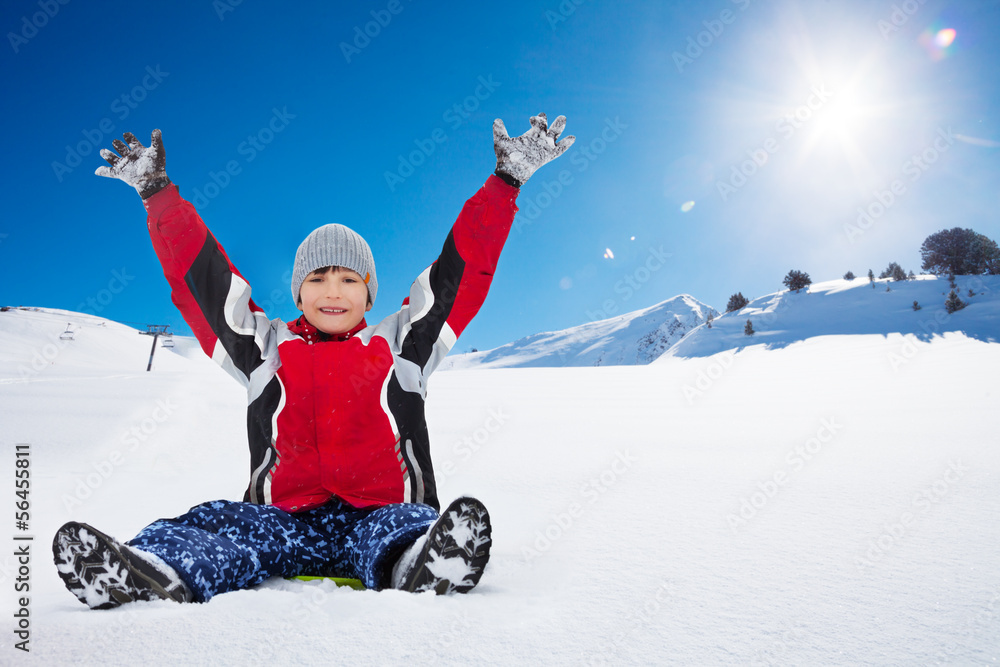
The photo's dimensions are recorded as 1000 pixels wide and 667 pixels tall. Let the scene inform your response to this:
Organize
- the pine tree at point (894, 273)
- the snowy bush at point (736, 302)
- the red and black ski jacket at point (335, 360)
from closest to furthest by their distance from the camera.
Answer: the red and black ski jacket at point (335, 360) < the pine tree at point (894, 273) < the snowy bush at point (736, 302)

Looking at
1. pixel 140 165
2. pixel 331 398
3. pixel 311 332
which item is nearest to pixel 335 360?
pixel 331 398

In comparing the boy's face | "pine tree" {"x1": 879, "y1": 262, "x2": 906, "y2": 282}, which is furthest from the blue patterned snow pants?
"pine tree" {"x1": 879, "y1": 262, "x2": 906, "y2": 282}

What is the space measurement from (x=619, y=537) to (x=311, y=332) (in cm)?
141

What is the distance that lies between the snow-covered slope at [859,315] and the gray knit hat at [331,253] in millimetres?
14992

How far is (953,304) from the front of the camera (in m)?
14.4

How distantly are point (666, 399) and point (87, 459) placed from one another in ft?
18.5

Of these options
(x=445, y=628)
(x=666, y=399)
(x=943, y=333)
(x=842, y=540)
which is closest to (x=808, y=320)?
(x=943, y=333)

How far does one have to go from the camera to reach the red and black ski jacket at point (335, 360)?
1670 mm

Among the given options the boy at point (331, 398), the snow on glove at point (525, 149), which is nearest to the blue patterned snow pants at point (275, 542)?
the boy at point (331, 398)

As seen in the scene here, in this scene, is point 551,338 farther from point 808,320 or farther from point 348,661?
point 348,661

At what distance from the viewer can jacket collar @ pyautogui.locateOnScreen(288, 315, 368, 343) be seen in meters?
1.92

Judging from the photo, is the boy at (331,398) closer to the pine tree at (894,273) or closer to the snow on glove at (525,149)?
the snow on glove at (525,149)

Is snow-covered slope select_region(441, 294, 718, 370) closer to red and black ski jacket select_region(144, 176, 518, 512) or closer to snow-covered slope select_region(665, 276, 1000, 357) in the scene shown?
snow-covered slope select_region(665, 276, 1000, 357)

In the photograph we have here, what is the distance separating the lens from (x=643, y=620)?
2.99 ft
